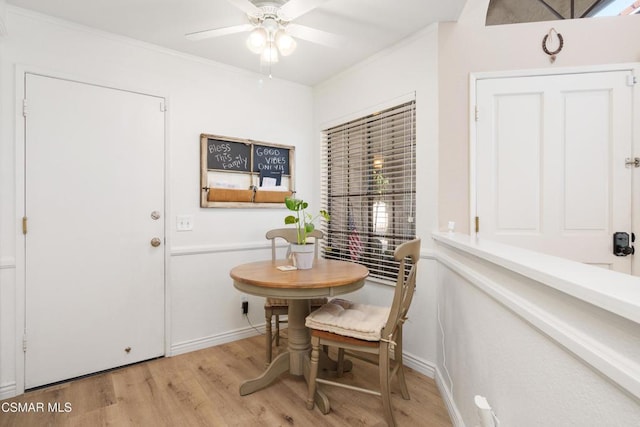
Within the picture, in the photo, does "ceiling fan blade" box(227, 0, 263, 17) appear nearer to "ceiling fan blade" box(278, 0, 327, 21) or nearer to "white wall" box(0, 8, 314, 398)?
"ceiling fan blade" box(278, 0, 327, 21)

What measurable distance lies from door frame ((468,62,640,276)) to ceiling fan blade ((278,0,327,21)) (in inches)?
47.9

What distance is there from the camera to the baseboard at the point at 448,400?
167cm

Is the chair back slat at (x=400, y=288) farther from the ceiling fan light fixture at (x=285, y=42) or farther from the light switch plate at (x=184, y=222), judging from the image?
the light switch plate at (x=184, y=222)

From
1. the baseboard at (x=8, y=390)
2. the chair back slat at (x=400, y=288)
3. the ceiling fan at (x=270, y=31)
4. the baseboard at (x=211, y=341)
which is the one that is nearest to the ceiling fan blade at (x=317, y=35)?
the ceiling fan at (x=270, y=31)

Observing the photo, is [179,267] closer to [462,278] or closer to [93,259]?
[93,259]

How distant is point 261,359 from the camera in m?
2.54

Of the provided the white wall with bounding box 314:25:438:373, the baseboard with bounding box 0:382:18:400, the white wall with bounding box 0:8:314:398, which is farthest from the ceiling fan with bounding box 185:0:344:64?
Result: the baseboard with bounding box 0:382:18:400

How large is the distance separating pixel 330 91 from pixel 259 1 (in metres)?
1.41

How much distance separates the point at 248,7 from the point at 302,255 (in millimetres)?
1497

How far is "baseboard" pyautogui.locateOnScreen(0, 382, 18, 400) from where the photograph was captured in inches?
78.6

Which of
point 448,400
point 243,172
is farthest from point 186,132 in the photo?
point 448,400

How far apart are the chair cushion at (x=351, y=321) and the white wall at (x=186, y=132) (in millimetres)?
1296

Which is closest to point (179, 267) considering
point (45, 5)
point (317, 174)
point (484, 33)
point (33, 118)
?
point (33, 118)

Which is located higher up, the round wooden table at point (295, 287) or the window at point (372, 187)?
the window at point (372, 187)
